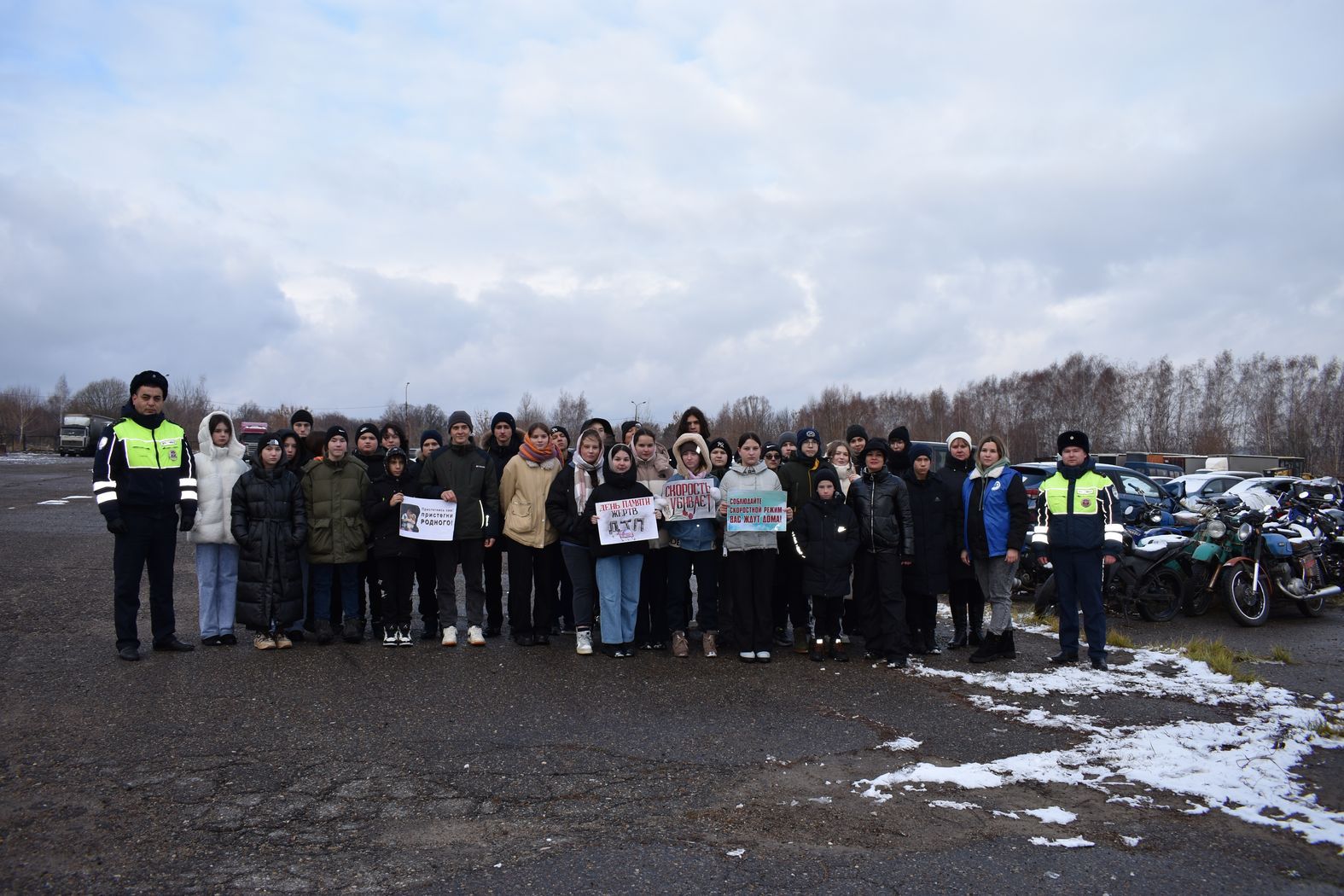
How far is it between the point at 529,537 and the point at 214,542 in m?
2.89

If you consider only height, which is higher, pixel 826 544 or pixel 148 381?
pixel 148 381

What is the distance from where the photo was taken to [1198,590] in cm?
1114

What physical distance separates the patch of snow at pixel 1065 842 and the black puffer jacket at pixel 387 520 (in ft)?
19.6

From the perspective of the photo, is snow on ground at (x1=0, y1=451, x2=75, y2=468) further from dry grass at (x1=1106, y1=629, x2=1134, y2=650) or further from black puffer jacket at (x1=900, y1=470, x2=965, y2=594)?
dry grass at (x1=1106, y1=629, x2=1134, y2=650)

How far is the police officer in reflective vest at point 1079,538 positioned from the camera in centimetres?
803

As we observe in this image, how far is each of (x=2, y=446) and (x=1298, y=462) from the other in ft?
297

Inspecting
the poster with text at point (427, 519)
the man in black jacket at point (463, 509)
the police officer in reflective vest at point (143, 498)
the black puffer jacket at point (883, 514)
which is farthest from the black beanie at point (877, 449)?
the police officer in reflective vest at point (143, 498)

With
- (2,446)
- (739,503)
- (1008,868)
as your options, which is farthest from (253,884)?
(2,446)

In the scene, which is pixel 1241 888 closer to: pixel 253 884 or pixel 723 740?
pixel 723 740

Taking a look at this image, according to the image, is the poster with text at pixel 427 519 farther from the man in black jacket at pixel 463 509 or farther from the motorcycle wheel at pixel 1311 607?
the motorcycle wheel at pixel 1311 607

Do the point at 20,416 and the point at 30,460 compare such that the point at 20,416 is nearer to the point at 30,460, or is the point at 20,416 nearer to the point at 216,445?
the point at 30,460

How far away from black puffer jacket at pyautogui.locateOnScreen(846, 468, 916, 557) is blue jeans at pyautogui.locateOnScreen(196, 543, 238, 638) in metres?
5.95

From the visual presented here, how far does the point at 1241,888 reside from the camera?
12.7 ft

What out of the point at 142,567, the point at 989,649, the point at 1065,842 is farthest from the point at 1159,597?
the point at 142,567
